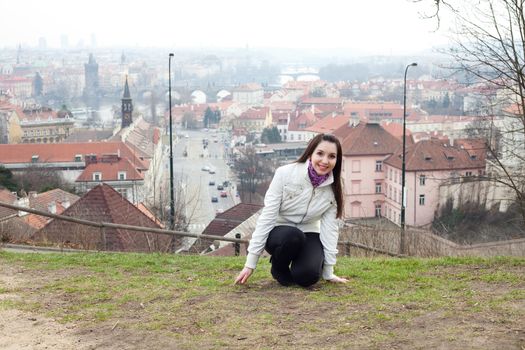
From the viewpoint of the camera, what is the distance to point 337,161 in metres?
5.54

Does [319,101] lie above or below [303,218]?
above

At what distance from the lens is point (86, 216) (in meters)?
15.8

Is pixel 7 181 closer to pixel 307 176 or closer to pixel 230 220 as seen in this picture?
pixel 230 220

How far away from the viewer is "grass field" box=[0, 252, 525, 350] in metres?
4.32

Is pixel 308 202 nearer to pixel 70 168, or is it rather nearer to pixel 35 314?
pixel 35 314

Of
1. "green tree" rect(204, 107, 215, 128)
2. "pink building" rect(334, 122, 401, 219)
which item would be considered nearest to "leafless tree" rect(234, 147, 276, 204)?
"pink building" rect(334, 122, 401, 219)

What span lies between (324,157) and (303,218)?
0.48m

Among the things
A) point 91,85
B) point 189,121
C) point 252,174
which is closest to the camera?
point 252,174

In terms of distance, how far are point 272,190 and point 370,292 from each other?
0.98m

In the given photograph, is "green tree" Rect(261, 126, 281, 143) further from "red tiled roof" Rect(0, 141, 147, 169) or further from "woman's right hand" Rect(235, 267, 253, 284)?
"woman's right hand" Rect(235, 267, 253, 284)

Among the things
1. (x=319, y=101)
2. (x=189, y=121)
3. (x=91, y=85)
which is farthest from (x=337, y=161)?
(x=91, y=85)

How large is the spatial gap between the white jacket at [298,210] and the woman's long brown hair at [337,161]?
3 cm

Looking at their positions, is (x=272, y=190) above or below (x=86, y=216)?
above

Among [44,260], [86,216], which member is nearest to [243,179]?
[86,216]
